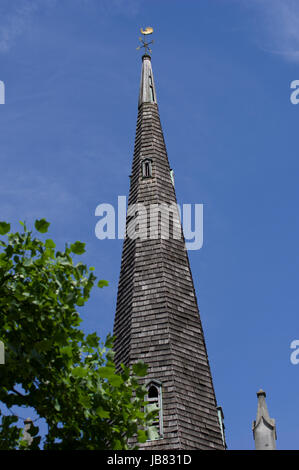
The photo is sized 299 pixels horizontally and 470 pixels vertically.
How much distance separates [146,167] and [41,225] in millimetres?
17758

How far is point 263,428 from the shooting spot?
23719mm

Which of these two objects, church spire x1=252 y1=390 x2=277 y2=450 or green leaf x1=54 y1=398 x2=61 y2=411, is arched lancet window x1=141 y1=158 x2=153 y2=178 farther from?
green leaf x1=54 y1=398 x2=61 y2=411

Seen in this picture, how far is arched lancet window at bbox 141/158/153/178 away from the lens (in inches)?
1265

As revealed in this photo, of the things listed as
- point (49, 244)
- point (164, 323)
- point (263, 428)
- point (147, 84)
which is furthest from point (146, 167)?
point (49, 244)

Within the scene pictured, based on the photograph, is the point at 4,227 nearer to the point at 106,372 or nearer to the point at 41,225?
the point at 41,225

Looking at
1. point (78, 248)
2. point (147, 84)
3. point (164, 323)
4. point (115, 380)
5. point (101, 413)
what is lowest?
point (101, 413)

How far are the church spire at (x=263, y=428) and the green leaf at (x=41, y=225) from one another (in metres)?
10.9

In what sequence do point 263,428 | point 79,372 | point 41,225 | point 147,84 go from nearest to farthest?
point 41,225
point 79,372
point 263,428
point 147,84

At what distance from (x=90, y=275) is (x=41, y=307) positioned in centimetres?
101
